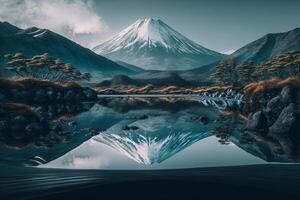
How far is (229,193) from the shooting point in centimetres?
1159

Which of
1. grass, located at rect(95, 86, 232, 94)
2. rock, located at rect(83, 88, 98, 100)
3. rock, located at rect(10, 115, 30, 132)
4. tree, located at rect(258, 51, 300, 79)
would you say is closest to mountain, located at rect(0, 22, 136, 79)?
grass, located at rect(95, 86, 232, 94)

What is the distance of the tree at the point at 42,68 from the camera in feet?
177

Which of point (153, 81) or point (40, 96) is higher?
point (153, 81)

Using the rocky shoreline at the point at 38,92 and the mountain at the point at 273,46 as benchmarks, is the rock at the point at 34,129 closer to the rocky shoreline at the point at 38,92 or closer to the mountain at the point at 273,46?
the rocky shoreline at the point at 38,92

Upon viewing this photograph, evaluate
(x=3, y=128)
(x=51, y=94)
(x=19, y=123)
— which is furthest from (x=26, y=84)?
(x=3, y=128)

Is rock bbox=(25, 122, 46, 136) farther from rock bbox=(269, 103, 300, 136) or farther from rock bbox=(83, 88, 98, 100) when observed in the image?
rock bbox=(83, 88, 98, 100)

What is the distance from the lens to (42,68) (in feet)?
182

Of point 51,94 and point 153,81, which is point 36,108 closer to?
point 51,94

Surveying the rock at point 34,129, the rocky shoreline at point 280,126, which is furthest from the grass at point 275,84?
the rock at point 34,129

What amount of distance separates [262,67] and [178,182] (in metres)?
38.1

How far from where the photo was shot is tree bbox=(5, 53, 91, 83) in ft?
177

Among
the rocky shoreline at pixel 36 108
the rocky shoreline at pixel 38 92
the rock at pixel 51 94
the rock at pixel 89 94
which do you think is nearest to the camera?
the rocky shoreline at pixel 36 108

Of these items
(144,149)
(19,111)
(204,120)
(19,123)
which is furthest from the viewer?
(204,120)

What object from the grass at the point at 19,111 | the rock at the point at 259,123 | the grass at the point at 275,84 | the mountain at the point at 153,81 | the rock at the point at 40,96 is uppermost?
the mountain at the point at 153,81
